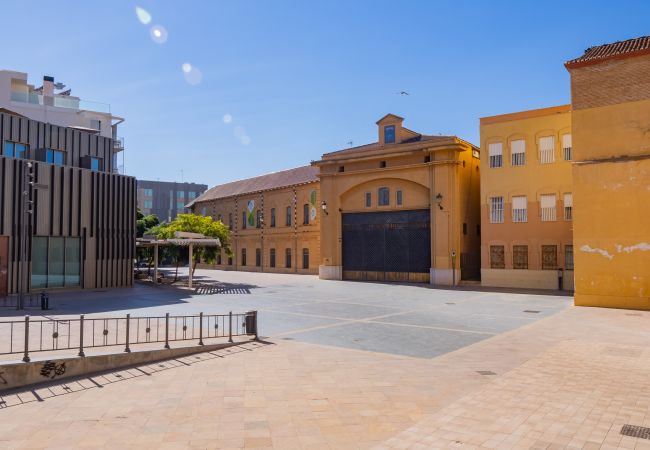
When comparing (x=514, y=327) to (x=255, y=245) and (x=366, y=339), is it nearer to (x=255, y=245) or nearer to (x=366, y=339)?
(x=366, y=339)

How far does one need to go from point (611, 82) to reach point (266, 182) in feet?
128

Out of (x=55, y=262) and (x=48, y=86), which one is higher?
(x=48, y=86)

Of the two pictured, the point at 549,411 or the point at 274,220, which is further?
the point at 274,220

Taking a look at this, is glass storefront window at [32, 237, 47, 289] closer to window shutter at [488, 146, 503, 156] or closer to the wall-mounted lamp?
the wall-mounted lamp

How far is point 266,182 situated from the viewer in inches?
2228

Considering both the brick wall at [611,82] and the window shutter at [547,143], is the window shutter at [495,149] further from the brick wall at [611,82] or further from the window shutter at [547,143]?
the brick wall at [611,82]

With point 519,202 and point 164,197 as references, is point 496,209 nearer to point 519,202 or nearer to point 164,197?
point 519,202

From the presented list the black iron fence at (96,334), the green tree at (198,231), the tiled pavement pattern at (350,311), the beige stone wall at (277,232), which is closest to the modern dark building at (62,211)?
the tiled pavement pattern at (350,311)

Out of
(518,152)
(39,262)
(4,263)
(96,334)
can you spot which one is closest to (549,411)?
(96,334)

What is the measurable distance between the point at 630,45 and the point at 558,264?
1262 centimetres

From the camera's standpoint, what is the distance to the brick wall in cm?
2214

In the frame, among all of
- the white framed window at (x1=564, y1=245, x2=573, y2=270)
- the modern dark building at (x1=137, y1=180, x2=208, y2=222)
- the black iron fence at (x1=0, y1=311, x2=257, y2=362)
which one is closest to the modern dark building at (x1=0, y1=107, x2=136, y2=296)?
the black iron fence at (x1=0, y1=311, x2=257, y2=362)

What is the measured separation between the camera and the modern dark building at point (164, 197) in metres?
100

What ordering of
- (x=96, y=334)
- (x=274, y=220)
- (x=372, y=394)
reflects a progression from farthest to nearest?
(x=274, y=220) < (x=96, y=334) < (x=372, y=394)
